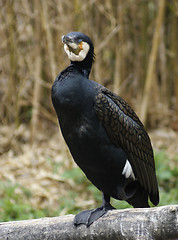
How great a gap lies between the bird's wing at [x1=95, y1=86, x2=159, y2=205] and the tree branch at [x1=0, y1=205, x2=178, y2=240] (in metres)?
0.44

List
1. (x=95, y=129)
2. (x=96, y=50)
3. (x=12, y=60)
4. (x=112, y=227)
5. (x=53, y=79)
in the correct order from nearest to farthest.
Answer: (x=112, y=227) → (x=95, y=129) → (x=53, y=79) → (x=96, y=50) → (x=12, y=60)

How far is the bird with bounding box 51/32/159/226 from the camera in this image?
106 inches

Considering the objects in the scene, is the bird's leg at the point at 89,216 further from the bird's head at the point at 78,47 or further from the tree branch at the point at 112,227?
the bird's head at the point at 78,47

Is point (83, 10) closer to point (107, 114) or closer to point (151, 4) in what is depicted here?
point (151, 4)

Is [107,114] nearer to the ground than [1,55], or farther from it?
nearer to the ground

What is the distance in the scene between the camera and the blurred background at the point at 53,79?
16.2 feet

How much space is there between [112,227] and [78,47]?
1121 millimetres

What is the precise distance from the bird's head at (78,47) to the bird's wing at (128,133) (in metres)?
0.22

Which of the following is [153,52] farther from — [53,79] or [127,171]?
[127,171]

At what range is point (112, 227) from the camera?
2.58 metres

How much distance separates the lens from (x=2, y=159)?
5.83 m

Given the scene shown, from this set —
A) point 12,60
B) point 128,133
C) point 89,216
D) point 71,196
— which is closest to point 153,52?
point 12,60

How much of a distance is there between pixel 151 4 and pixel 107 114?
462 centimetres

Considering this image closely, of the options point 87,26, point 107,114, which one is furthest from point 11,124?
point 107,114
